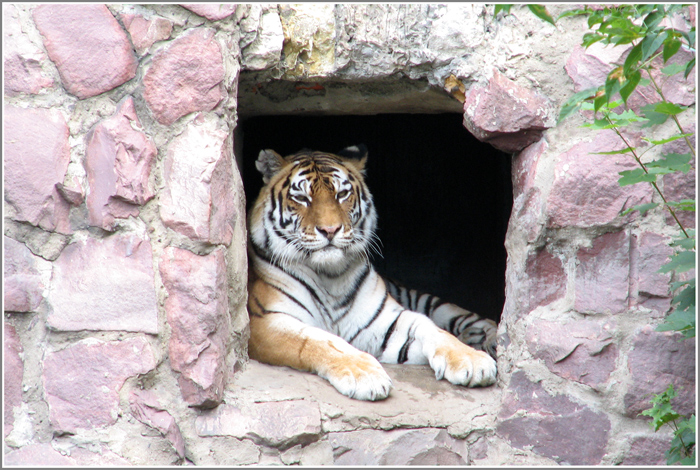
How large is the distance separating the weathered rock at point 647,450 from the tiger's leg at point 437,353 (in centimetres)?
52

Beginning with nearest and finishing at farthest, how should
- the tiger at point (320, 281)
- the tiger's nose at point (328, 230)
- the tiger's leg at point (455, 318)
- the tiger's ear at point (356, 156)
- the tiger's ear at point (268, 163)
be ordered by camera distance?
the tiger at point (320, 281) → the tiger's nose at point (328, 230) → the tiger's ear at point (268, 163) → the tiger's leg at point (455, 318) → the tiger's ear at point (356, 156)

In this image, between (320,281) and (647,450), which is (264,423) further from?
(647,450)

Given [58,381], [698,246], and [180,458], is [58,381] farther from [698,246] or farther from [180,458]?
[698,246]

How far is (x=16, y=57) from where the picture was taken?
190cm

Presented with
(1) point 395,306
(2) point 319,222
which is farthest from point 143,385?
(1) point 395,306

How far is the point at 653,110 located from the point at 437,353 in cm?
128

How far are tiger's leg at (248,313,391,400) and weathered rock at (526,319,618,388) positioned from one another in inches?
22.9

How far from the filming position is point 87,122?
1.95m

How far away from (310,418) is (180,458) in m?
0.42

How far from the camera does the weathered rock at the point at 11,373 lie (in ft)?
6.05

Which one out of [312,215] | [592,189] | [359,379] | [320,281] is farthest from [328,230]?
[592,189]

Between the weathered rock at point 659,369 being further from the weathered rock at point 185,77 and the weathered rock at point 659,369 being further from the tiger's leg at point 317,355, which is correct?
the weathered rock at point 185,77

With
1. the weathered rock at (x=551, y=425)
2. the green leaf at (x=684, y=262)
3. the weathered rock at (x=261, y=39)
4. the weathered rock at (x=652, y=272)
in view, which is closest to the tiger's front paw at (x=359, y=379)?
the weathered rock at (x=551, y=425)

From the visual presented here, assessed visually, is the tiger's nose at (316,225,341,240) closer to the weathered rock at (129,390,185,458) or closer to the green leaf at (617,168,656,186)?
the weathered rock at (129,390,185,458)
